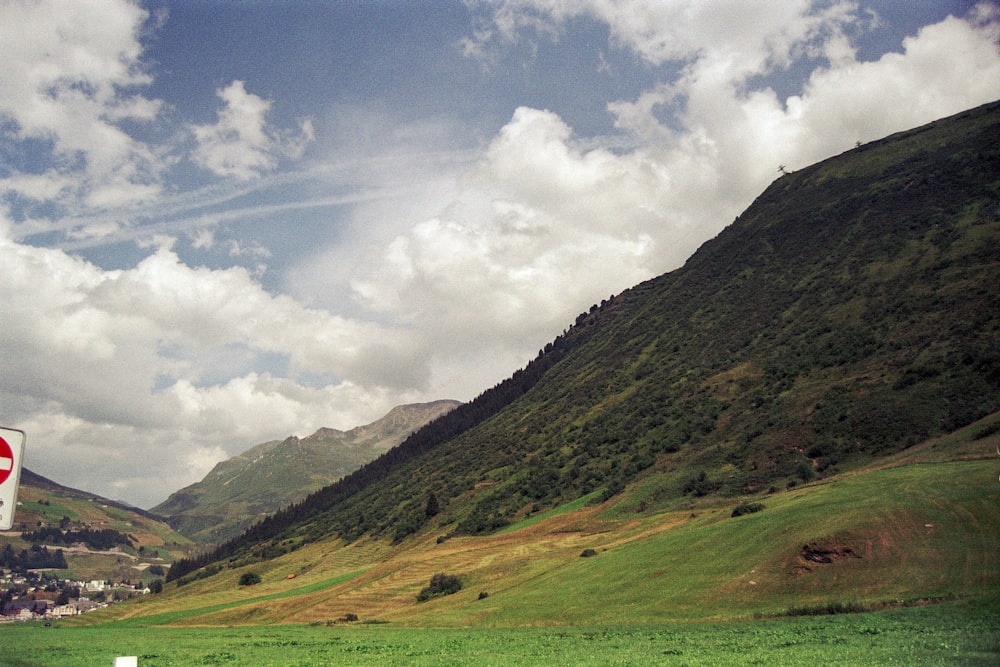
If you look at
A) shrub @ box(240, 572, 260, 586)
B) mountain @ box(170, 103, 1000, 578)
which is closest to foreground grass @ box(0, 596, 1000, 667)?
mountain @ box(170, 103, 1000, 578)

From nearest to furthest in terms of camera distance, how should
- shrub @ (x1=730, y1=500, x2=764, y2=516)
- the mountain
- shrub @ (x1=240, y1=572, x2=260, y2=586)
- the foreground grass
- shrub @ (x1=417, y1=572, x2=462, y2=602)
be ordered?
the foreground grass < shrub @ (x1=730, y1=500, x2=764, y2=516) < shrub @ (x1=417, y1=572, x2=462, y2=602) < the mountain < shrub @ (x1=240, y1=572, x2=260, y2=586)

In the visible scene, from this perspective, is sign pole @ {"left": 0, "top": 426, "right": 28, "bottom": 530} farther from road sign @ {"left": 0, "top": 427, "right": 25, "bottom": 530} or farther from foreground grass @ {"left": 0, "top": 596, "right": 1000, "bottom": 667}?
foreground grass @ {"left": 0, "top": 596, "right": 1000, "bottom": 667}

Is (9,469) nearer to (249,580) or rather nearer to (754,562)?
(754,562)

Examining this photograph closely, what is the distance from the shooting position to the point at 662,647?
1129 inches

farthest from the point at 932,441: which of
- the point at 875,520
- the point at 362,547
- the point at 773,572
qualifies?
the point at 362,547

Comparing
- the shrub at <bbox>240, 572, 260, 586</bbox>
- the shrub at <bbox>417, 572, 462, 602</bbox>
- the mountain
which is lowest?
the shrub at <bbox>240, 572, 260, 586</bbox>

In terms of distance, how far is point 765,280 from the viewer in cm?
16025

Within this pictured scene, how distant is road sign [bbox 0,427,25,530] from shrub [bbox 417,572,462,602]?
2766 inches

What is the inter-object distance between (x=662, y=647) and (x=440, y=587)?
171ft

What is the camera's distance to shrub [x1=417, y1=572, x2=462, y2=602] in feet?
244

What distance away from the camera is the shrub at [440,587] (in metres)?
74.4

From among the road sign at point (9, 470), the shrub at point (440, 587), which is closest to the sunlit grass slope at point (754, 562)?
the shrub at point (440, 587)

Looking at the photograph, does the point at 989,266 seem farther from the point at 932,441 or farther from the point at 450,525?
the point at 450,525

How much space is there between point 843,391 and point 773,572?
5806cm
